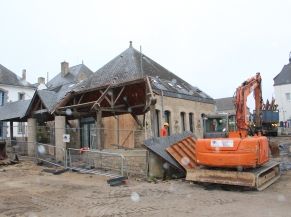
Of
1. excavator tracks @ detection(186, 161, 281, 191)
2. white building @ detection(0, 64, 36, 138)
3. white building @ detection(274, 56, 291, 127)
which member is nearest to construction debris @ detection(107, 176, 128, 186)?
excavator tracks @ detection(186, 161, 281, 191)

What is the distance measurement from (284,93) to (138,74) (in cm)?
3899

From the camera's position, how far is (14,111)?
2428cm

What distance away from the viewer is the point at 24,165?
64.4 feet

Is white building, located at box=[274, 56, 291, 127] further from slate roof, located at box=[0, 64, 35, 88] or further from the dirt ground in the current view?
the dirt ground

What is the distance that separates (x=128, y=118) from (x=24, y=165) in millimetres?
8019

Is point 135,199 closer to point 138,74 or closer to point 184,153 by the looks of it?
point 184,153

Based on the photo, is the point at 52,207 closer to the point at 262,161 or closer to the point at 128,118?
the point at 262,161

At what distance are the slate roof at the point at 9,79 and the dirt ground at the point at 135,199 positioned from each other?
114 feet

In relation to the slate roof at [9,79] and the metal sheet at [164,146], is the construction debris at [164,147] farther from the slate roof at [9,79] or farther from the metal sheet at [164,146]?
the slate roof at [9,79]

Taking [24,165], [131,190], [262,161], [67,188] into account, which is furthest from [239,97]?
[24,165]

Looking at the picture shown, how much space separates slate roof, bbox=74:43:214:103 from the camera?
28016 millimetres

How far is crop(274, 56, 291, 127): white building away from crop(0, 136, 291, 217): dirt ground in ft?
157

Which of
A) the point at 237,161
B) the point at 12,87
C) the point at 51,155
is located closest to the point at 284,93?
the point at 12,87

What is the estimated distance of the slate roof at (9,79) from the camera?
1857 inches
